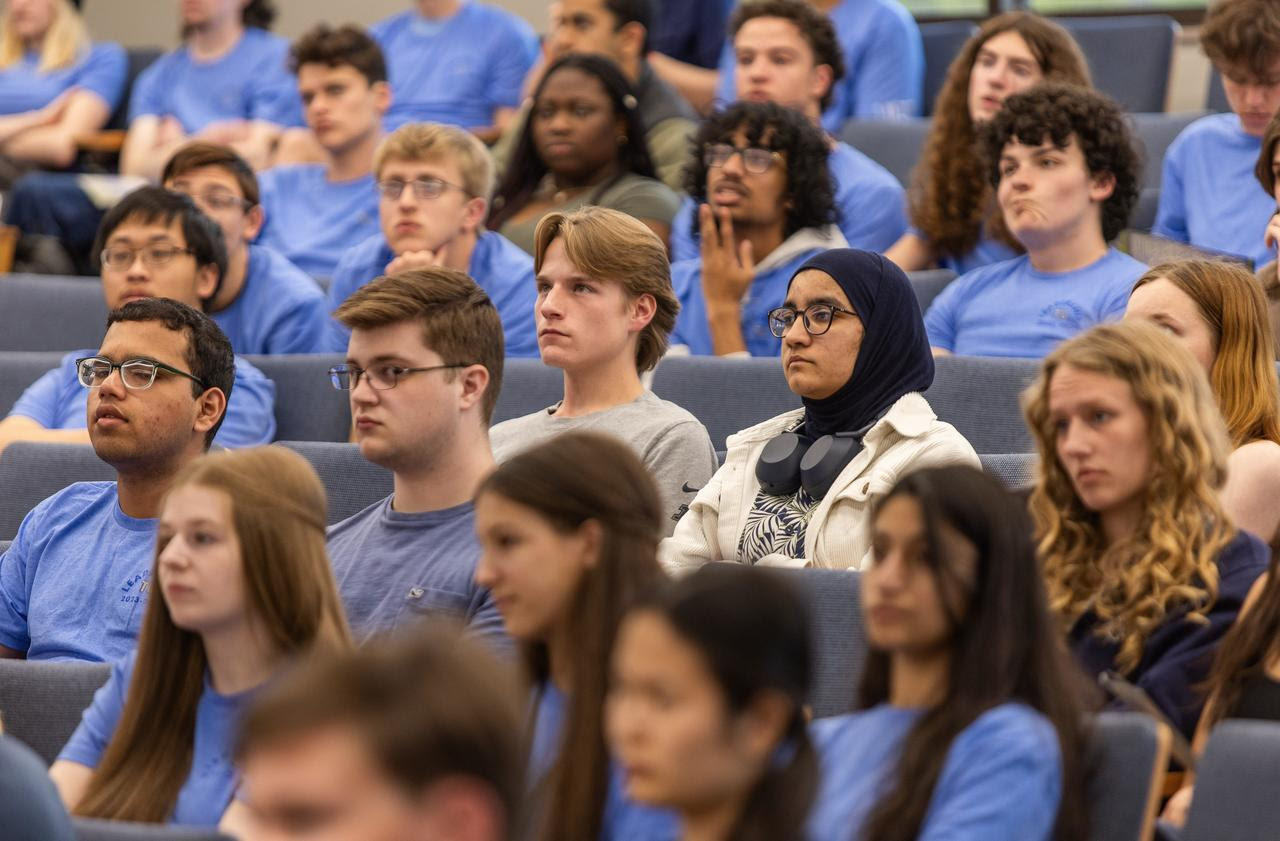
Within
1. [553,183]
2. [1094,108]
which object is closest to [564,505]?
[1094,108]

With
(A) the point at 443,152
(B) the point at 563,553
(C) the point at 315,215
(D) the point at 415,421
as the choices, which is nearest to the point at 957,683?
(B) the point at 563,553

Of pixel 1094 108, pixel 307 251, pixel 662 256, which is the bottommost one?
pixel 307 251

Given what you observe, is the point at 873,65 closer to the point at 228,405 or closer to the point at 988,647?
the point at 228,405

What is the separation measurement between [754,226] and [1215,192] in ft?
3.42

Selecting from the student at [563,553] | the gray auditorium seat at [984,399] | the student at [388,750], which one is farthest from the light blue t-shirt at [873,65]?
the student at [388,750]

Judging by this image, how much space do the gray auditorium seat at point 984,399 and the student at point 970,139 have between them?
892 millimetres

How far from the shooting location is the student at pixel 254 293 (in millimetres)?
3689

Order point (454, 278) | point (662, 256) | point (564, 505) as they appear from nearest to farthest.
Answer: point (564, 505) → point (454, 278) → point (662, 256)

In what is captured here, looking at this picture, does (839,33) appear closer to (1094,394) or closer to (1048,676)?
(1094,394)

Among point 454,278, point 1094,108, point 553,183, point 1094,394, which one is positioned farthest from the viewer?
point 553,183

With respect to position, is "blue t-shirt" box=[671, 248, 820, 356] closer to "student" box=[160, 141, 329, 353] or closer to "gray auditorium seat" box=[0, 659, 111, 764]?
"student" box=[160, 141, 329, 353]

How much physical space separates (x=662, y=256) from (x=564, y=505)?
1.14 metres

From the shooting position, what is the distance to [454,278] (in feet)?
8.27

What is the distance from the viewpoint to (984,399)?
2918 millimetres
